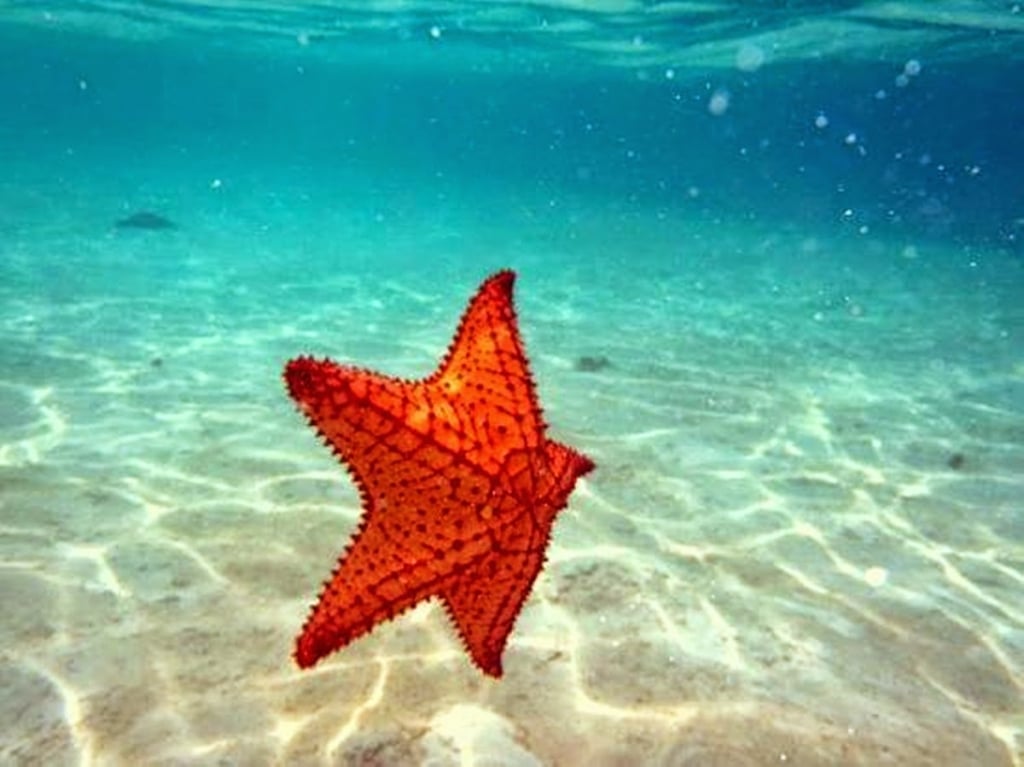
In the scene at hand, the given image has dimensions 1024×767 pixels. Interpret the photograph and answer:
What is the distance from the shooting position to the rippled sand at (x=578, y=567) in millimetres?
4469

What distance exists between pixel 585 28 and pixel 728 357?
78.2 ft

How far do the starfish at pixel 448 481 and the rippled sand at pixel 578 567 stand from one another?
1381 millimetres

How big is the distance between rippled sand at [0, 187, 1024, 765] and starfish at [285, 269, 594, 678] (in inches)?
54.4

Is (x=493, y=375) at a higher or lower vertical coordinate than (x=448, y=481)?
higher

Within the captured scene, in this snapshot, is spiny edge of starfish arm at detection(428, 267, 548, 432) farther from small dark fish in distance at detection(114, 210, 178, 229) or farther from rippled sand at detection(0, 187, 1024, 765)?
small dark fish in distance at detection(114, 210, 178, 229)

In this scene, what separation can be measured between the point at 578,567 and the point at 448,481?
11.1 ft

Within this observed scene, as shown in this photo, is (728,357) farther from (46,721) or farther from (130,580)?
(46,721)

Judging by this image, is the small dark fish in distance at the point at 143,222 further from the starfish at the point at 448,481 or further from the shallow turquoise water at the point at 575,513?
the starfish at the point at 448,481

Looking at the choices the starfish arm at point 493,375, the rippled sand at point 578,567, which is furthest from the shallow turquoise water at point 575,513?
the starfish arm at point 493,375

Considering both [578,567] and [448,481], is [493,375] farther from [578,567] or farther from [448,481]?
[578,567]

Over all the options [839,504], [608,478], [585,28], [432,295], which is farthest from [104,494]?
[585,28]

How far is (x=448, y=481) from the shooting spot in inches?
124

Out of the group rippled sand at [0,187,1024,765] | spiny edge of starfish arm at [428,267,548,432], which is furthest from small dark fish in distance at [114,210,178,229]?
spiny edge of starfish arm at [428,267,548,432]

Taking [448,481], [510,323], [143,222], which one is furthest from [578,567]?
[143,222]
